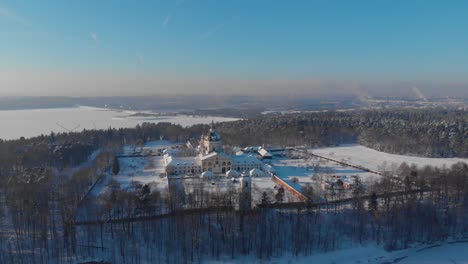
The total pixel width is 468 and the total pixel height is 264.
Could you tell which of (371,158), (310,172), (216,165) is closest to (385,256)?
(310,172)

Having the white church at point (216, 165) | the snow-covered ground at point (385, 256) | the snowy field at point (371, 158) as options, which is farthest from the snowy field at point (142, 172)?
the snowy field at point (371, 158)

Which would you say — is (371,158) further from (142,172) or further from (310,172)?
(142,172)

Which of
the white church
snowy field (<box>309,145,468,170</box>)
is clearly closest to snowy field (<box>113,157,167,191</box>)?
the white church

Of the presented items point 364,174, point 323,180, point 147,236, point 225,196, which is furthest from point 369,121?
point 147,236

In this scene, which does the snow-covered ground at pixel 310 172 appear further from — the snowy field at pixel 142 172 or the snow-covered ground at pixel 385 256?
the snowy field at pixel 142 172

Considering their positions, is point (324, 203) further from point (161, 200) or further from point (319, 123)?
point (319, 123)

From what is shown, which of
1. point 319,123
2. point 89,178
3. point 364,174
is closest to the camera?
point 89,178

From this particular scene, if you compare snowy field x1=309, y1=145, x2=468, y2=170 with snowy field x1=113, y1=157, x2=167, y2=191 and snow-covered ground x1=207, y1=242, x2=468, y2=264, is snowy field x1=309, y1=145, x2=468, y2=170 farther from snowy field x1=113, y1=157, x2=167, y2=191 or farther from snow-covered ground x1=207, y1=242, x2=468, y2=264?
snowy field x1=113, y1=157, x2=167, y2=191
